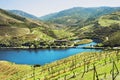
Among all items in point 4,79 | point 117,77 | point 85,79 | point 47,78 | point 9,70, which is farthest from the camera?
point 9,70

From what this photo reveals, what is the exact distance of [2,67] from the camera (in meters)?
190

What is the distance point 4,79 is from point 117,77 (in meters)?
98.4

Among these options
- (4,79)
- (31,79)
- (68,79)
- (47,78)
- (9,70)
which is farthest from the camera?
(9,70)

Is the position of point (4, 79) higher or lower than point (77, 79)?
lower

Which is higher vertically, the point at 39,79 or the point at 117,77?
the point at 117,77

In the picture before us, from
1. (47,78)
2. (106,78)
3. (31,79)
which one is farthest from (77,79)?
(31,79)

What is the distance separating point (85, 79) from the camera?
71.1m

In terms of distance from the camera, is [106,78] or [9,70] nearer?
[106,78]

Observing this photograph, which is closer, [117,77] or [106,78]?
[117,77]

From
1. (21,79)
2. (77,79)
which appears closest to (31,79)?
(21,79)

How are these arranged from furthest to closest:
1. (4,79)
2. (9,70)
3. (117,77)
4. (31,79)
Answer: (9,70)
(4,79)
(31,79)
(117,77)

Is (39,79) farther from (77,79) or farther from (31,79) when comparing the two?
(77,79)

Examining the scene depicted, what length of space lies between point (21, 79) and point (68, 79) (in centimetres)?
4419

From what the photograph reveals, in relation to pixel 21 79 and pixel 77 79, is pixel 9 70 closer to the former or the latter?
pixel 21 79
